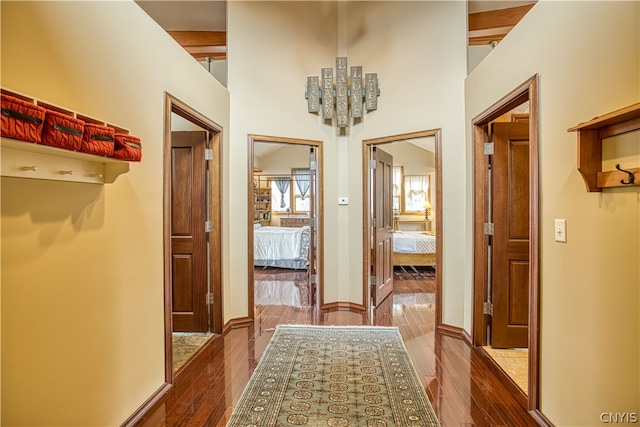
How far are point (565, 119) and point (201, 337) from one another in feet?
10.6

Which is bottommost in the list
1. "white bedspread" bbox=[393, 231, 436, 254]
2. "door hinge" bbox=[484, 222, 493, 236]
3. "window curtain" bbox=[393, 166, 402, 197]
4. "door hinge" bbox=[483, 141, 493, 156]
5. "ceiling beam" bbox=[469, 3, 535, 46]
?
"white bedspread" bbox=[393, 231, 436, 254]

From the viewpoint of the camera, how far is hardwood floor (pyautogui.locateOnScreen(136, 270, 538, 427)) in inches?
73.6

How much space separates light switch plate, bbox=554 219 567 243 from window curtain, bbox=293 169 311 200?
8110 mm

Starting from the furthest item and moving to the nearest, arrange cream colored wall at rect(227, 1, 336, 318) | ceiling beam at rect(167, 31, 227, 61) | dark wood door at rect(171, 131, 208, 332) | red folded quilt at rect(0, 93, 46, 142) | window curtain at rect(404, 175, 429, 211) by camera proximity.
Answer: window curtain at rect(404, 175, 429, 211) → ceiling beam at rect(167, 31, 227, 61) → cream colored wall at rect(227, 1, 336, 318) → dark wood door at rect(171, 131, 208, 332) → red folded quilt at rect(0, 93, 46, 142)

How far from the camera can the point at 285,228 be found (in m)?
6.87

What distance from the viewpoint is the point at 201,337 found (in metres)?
3.02

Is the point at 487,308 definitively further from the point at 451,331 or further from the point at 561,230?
the point at 561,230

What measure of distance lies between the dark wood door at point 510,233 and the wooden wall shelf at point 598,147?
1.35 metres

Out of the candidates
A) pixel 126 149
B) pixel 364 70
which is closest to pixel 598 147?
pixel 126 149

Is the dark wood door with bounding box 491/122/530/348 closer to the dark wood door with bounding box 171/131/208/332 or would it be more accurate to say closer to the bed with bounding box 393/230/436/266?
the dark wood door with bounding box 171/131/208/332

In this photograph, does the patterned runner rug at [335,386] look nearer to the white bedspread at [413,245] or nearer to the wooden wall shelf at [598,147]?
the wooden wall shelf at [598,147]

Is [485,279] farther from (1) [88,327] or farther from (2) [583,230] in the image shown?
(1) [88,327]

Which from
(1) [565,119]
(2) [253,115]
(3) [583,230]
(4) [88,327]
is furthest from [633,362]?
(2) [253,115]

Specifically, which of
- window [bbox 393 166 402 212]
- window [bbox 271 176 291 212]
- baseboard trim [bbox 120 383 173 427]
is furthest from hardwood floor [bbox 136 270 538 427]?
window [bbox 271 176 291 212]
